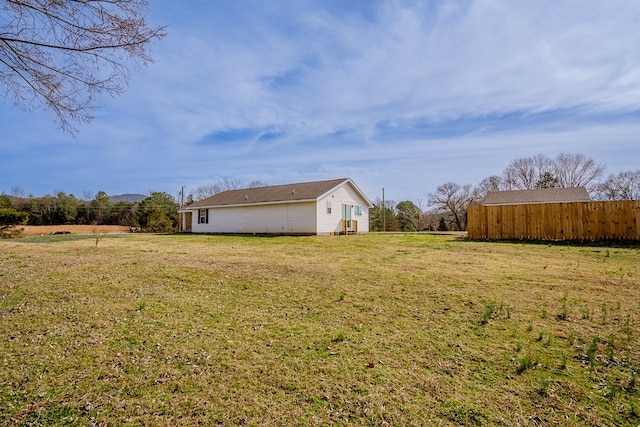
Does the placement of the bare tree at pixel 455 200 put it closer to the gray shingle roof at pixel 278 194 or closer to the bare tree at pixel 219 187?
the gray shingle roof at pixel 278 194

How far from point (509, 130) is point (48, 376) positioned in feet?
86.2

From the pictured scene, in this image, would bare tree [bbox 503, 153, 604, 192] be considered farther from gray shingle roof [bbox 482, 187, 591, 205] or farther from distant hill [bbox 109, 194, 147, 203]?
distant hill [bbox 109, 194, 147, 203]

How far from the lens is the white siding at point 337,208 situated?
795 inches

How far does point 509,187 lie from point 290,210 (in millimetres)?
34871

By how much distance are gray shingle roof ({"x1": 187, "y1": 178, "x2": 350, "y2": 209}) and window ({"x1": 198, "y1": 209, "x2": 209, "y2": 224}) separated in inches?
21.0

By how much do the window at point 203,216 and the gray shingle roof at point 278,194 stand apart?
53 cm

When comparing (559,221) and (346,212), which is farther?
(346,212)

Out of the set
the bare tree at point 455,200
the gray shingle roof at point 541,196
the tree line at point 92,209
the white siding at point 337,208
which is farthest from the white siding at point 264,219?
the bare tree at point 455,200

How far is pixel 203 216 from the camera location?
26.3 meters

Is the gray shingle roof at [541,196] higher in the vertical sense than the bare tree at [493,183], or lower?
lower

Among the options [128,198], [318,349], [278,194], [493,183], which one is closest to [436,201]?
[493,183]

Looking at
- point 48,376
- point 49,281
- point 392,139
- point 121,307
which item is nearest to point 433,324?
point 48,376

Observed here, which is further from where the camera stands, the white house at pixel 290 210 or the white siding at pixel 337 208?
the white house at pixel 290 210

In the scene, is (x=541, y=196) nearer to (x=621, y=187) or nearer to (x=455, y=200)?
(x=455, y=200)
